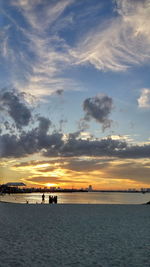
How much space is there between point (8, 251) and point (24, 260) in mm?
2858

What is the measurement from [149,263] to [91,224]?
19.7 m

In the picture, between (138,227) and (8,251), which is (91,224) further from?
(8,251)

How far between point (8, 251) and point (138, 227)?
19.3m

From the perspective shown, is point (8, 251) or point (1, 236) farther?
point (1, 236)

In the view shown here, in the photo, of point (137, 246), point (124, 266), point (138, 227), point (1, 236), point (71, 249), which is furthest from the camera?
point (138, 227)

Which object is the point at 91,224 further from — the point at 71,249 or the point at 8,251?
the point at 8,251


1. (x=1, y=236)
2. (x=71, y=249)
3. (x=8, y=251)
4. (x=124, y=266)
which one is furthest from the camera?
(x=1, y=236)

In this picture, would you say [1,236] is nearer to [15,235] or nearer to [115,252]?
[15,235]

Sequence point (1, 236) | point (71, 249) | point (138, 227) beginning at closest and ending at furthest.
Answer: point (71, 249)
point (1, 236)
point (138, 227)

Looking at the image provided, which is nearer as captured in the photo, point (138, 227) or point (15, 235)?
point (15, 235)

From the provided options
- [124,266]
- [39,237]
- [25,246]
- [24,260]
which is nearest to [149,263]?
[124,266]

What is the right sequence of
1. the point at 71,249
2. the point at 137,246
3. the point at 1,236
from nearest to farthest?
the point at 71,249
the point at 137,246
the point at 1,236

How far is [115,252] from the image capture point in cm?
2292

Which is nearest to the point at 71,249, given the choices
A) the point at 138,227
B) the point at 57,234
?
the point at 57,234
